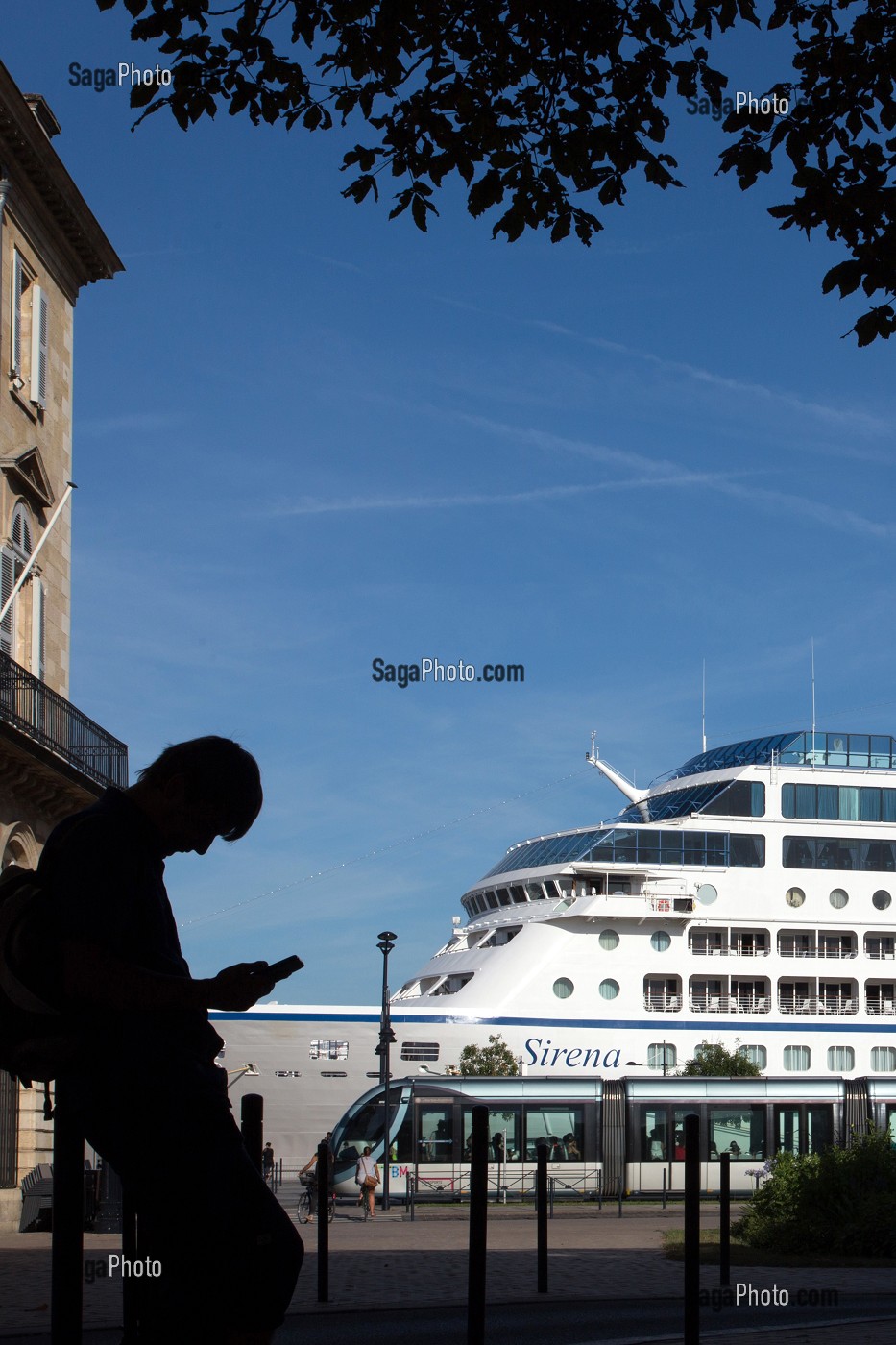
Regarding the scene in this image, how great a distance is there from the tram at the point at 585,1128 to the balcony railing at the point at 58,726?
14853 mm

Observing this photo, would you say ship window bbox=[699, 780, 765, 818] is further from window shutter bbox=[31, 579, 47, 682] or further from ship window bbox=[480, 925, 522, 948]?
window shutter bbox=[31, 579, 47, 682]

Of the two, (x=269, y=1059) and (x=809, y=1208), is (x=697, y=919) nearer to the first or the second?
(x=269, y=1059)

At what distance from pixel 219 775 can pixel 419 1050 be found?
44842mm

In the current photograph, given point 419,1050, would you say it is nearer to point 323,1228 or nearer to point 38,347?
point 38,347

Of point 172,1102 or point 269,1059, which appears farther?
point 269,1059

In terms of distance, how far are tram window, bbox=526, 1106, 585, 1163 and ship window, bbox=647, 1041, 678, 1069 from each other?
1171 cm

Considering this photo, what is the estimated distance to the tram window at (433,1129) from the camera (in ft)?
116

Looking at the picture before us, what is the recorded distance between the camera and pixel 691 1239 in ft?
25.0

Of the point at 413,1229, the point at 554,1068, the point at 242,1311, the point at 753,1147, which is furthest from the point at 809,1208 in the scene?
the point at 554,1068

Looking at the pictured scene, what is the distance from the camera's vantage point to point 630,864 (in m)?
50.4

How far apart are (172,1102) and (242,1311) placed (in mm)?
423

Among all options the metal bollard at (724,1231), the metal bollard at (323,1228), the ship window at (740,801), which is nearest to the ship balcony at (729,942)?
the ship window at (740,801)

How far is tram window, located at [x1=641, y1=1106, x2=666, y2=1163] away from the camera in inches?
1430

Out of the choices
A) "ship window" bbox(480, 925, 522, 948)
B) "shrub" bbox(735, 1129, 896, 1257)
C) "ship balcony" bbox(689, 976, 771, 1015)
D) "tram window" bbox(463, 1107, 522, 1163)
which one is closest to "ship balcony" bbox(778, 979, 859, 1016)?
"ship balcony" bbox(689, 976, 771, 1015)
